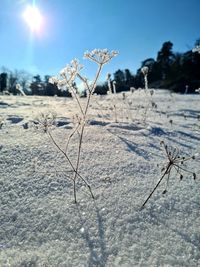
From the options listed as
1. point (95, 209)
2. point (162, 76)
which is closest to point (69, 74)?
point (95, 209)

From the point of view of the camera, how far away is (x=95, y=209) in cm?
199

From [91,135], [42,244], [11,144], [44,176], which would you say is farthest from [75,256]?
[91,135]

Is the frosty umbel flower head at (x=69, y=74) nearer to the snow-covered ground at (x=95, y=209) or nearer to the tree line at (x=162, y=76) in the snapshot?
the snow-covered ground at (x=95, y=209)

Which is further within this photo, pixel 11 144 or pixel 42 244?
pixel 11 144

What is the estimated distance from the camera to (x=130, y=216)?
194cm

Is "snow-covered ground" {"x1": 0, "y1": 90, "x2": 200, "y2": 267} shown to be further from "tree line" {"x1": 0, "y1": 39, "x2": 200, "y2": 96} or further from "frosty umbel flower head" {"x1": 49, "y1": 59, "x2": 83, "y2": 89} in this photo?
"tree line" {"x1": 0, "y1": 39, "x2": 200, "y2": 96}

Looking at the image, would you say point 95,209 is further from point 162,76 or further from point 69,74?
point 162,76

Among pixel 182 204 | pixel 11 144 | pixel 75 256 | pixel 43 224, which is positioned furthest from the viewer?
pixel 11 144

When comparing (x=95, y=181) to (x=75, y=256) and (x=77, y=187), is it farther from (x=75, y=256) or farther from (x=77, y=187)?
(x=75, y=256)

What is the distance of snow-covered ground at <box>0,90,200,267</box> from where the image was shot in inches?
64.1

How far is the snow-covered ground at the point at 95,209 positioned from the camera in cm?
163

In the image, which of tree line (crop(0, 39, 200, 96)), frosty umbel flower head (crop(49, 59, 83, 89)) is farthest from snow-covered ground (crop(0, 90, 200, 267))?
tree line (crop(0, 39, 200, 96))

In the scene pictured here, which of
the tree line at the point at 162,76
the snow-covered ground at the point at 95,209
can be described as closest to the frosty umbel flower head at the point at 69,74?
the snow-covered ground at the point at 95,209

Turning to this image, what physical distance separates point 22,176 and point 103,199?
28.8 inches
